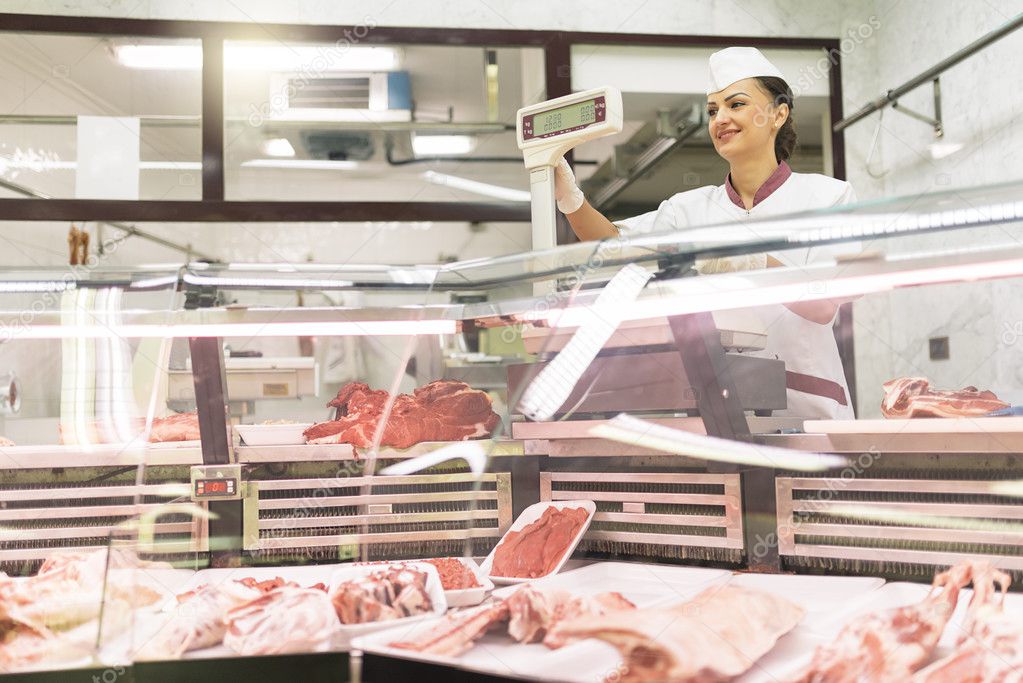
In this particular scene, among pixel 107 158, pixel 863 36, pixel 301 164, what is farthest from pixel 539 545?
pixel 863 36

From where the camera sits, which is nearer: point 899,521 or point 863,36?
point 899,521

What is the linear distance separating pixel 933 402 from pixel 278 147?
147 inches

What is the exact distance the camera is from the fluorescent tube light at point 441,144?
4.71 metres

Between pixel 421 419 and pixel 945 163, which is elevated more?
pixel 945 163

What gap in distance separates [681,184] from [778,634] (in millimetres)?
5202

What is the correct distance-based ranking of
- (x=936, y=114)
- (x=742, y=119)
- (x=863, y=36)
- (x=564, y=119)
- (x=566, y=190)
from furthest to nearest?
(x=863, y=36) < (x=936, y=114) < (x=742, y=119) < (x=566, y=190) < (x=564, y=119)

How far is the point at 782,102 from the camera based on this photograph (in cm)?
254

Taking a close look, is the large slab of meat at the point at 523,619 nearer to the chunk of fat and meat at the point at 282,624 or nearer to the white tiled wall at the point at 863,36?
the chunk of fat and meat at the point at 282,624

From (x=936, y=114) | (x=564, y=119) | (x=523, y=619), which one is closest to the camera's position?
(x=523, y=619)

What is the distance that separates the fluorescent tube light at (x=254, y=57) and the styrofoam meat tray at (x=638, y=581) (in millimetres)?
3677

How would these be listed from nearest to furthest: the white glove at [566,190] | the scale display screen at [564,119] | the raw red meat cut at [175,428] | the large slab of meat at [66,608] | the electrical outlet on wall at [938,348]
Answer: the large slab of meat at [66,608], the electrical outlet on wall at [938,348], the raw red meat cut at [175,428], the scale display screen at [564,119], the white glove at [566,190]

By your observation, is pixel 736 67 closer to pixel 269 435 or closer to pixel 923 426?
pixel 923 426

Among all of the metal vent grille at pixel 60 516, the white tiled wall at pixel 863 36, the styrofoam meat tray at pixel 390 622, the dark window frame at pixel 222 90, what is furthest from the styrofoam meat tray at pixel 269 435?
the dark window frame at pixel 222 90

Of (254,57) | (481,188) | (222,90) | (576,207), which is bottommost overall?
(576,207)
